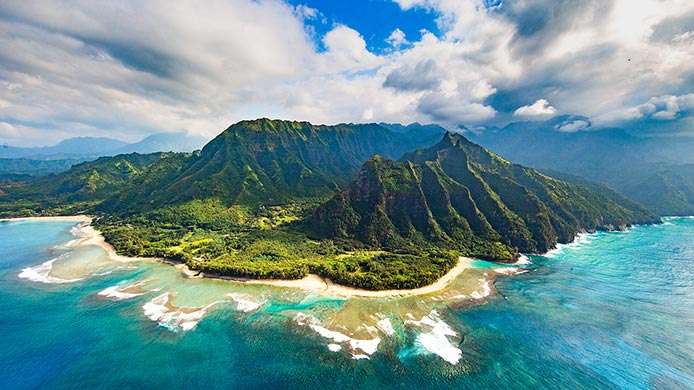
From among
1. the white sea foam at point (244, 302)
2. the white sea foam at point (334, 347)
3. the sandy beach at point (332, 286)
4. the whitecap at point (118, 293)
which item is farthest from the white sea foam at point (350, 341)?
the whitecap at point (118, 293)

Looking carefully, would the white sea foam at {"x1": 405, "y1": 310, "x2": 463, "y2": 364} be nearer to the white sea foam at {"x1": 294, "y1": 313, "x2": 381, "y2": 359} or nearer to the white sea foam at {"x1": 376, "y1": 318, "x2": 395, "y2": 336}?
the white sea foam at {"x1": 376, "y1": 318, "x2": 395, "y2": 336}

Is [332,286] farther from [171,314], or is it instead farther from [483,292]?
[483,292]

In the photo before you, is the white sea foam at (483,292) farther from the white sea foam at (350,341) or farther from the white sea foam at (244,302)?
the white sea foam at (244,302)

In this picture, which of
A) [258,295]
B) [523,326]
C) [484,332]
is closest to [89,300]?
[258,295]

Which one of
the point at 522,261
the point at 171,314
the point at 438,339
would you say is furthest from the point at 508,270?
the point at 171,314

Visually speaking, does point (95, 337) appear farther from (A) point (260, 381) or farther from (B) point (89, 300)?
(A) point (260, 381)
